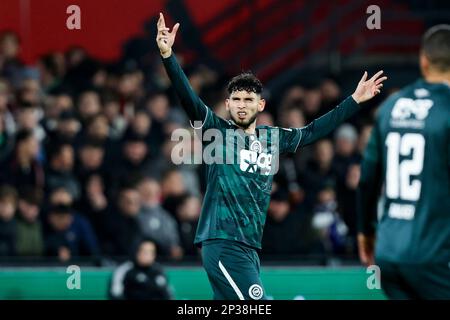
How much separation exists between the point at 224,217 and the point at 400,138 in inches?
62.4

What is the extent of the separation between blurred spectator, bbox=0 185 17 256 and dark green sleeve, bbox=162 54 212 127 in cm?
428

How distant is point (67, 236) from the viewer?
38.2 ft

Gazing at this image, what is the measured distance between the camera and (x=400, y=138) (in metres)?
6.44

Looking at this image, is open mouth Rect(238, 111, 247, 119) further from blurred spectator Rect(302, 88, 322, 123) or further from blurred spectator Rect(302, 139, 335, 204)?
blurred spectator Rect(302, 88, 322, 123)

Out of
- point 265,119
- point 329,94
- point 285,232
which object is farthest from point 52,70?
point 285,232

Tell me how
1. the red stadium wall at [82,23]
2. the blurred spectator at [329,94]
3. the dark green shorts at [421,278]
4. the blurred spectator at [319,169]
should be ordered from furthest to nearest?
the red stadium wall at [82,23]
the blurred spectator at [329,94]
the blurred spectator at [319,169]
the dark green shorts at [421,278]

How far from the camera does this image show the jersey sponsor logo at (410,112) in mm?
6430

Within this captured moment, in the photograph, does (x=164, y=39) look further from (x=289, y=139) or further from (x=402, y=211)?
(x=402, y=211)

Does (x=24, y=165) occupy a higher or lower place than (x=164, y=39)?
lower

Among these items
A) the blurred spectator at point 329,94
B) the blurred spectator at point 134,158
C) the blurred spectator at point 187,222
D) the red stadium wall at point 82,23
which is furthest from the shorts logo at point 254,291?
the red stadium wall at point 82,23

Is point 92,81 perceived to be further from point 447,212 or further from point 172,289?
point 447,212

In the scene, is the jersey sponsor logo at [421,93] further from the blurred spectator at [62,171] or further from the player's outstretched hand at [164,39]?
the blurred spectator at [62,171]

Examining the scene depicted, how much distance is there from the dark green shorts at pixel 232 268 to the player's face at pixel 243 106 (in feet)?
2.43

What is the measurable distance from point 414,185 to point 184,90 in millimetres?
1787
